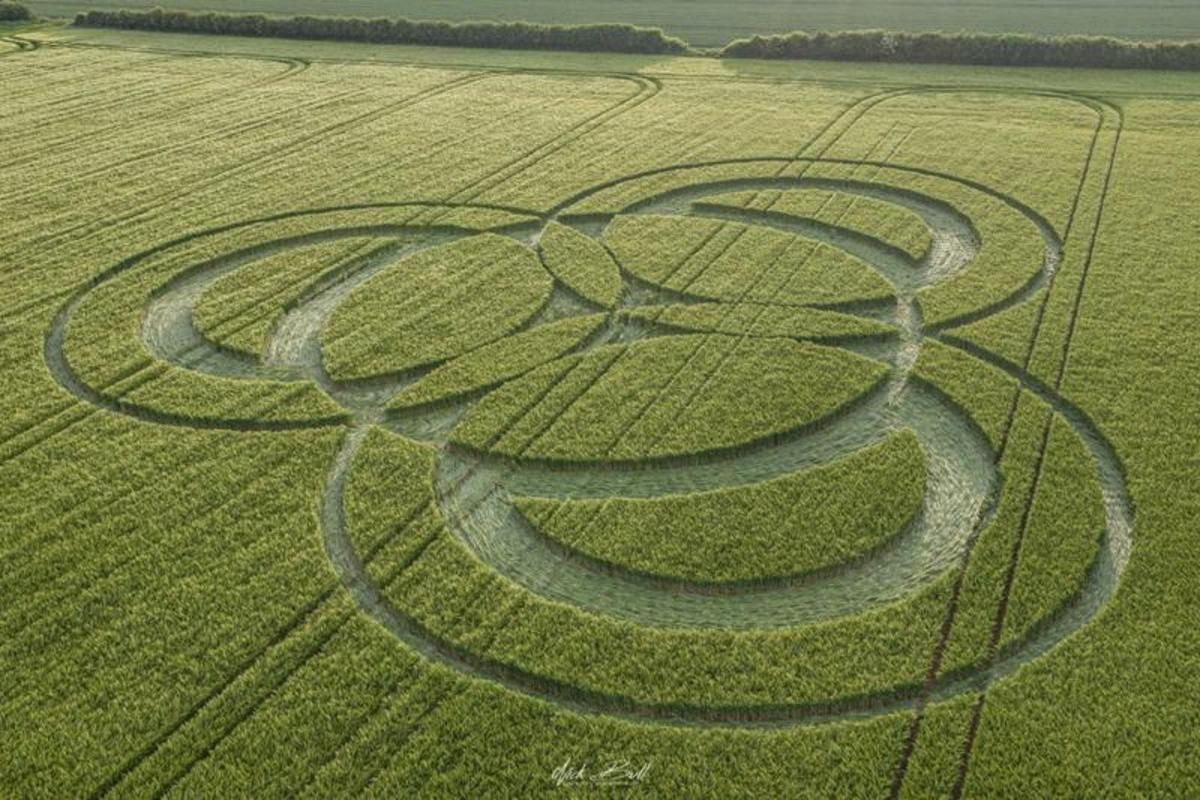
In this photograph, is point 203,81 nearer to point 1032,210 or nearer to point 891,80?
point 891,80

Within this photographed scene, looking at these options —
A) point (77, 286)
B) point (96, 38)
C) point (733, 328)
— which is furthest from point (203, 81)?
point (733, 328)

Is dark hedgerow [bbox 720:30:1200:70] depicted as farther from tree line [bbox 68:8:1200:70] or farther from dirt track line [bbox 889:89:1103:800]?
dirt track line [bbox 889:89:1103:800]

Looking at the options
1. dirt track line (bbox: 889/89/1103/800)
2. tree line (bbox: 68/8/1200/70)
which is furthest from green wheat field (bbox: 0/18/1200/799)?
tree line (bbox: 68/8/1200/70)

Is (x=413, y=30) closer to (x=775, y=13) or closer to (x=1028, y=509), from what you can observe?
(x=775, y=13)

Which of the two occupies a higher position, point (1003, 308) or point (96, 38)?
point (96, 38)

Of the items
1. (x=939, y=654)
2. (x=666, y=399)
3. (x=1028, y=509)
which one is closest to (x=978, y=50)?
(x=666, y=399)

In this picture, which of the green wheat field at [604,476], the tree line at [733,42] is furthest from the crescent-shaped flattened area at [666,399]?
the tree line at [733,42]
